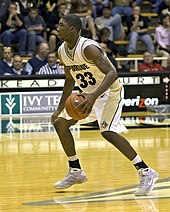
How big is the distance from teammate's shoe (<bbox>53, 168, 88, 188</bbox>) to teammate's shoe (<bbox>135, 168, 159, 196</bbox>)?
0.63m

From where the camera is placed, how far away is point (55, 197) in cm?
668

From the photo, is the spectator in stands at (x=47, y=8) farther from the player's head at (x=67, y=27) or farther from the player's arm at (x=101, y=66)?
the player's arm at (x=101, y=66)

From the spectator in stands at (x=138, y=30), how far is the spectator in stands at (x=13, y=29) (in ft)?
8.64

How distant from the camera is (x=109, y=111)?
675 cm

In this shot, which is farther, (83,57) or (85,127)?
(85,127)

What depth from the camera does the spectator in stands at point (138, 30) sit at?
17.4 meters

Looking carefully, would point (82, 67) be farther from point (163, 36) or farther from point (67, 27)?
point (163, 36)

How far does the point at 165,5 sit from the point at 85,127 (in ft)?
23.8

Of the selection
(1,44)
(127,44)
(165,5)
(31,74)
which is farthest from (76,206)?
(165,5)

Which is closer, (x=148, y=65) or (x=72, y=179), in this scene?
(x=72, y=179)

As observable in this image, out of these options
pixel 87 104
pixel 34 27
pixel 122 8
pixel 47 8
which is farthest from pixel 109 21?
pixel 87 104

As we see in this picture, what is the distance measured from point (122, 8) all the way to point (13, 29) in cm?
305

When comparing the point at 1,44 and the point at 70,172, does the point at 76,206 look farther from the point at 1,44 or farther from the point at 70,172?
the point at 1,44

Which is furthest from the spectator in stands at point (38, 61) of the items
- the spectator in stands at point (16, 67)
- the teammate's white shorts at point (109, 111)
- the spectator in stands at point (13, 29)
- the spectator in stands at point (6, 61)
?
the teammate's white shorts at point (109, 111)
